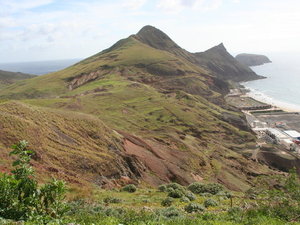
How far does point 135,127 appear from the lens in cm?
7131

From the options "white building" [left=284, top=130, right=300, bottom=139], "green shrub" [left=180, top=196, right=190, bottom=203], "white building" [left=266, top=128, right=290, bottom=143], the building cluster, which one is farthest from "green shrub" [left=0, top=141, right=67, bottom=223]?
"white building" [left=284, top=130, right=300, bottom=139]

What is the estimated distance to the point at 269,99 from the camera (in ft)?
575

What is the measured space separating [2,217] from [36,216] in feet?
3.77

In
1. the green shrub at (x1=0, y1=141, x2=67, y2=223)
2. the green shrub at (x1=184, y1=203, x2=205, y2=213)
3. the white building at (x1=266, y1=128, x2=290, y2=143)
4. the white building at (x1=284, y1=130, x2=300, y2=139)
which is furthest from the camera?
the white building at (x1=284, y1=130, x2=300, y2=139)

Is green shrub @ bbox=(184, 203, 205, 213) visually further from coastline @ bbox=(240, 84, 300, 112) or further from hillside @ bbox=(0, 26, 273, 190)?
coastline @ bbox=(240, 84, 300, 112)

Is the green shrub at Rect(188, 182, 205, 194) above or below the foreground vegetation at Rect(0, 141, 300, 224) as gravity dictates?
below

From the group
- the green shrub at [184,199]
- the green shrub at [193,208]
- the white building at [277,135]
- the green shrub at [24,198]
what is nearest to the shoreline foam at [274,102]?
the white building at [277,135]

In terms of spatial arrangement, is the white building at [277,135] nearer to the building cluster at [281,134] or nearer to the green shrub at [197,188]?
the building cluster at [281,134]

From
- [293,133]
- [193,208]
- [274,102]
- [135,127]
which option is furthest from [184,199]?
[274,102]

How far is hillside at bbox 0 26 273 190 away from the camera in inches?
1096

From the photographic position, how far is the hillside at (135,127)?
27839 mm

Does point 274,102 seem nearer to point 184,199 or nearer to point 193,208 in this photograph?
point 184,199

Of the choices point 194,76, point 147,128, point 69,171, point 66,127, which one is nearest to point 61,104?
point 147,128

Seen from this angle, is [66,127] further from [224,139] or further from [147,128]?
[224,139]
